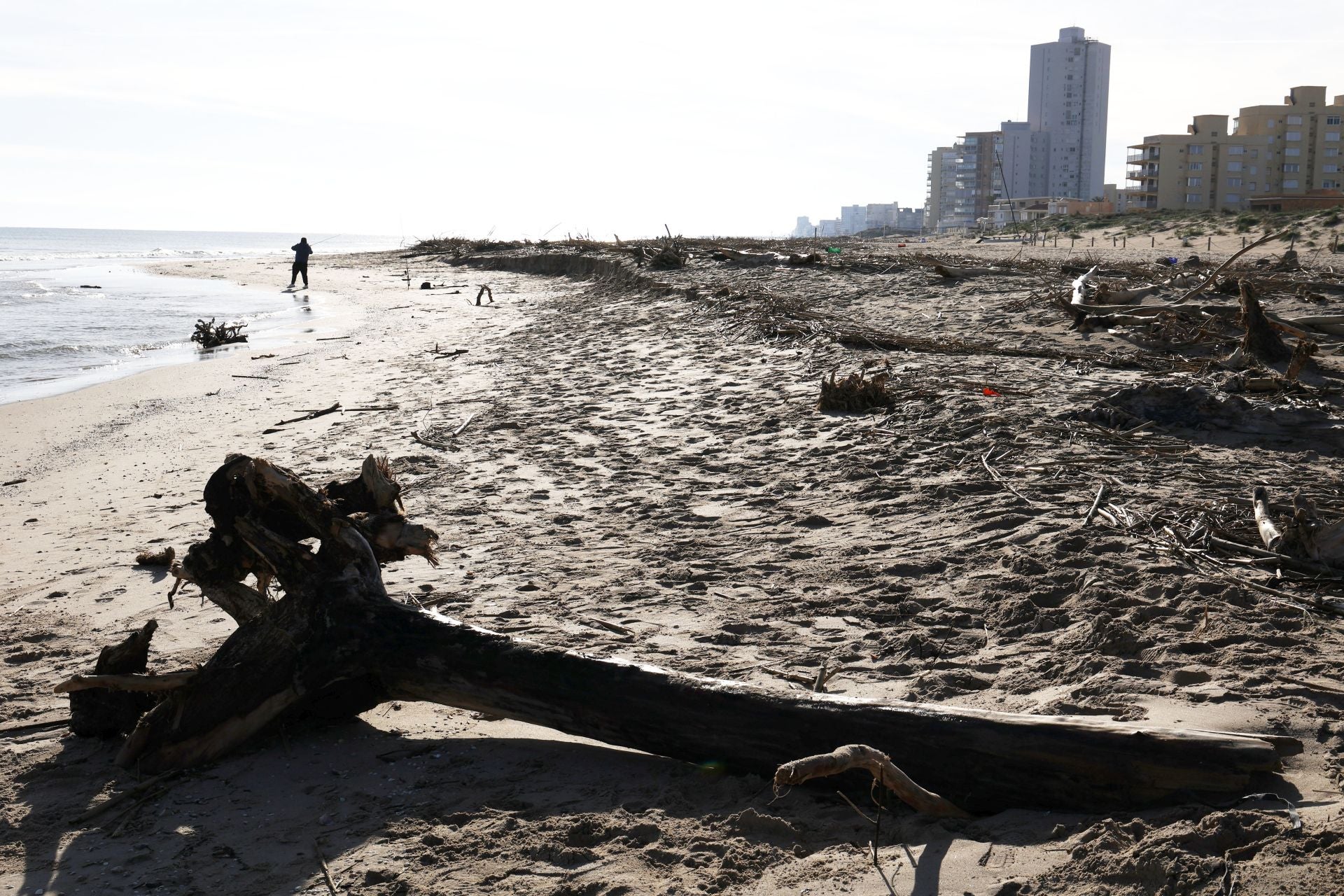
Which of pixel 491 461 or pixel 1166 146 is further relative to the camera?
pixel 1166 146

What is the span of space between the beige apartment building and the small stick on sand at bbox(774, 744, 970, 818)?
315ft

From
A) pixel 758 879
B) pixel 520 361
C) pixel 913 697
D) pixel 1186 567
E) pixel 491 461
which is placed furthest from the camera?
pixel 520 361

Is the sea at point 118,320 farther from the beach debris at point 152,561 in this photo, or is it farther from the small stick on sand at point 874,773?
the small stick on sand at point 874,773

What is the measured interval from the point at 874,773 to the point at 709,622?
1.60 m

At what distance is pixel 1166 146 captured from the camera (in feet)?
281

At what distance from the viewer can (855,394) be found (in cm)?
745

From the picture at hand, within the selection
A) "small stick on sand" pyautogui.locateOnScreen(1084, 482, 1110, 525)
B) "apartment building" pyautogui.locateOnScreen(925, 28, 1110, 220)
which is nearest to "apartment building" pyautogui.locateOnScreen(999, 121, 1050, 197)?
"apartment building" pyautogui.locateOnScreen(925, 28, 1110, 220)

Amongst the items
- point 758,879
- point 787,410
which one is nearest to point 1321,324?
point 787,410

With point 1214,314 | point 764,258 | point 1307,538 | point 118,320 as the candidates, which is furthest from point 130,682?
point 118,320

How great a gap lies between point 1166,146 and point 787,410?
304 ft

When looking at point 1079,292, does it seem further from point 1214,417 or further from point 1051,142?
point 1051,142

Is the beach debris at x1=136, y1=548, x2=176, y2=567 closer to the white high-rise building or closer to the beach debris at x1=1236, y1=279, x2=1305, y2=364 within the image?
the beach debris at x1=1236, y1=279, x2=1305, y2=364

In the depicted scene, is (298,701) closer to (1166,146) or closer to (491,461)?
(491,461)

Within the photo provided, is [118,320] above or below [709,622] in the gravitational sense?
above
